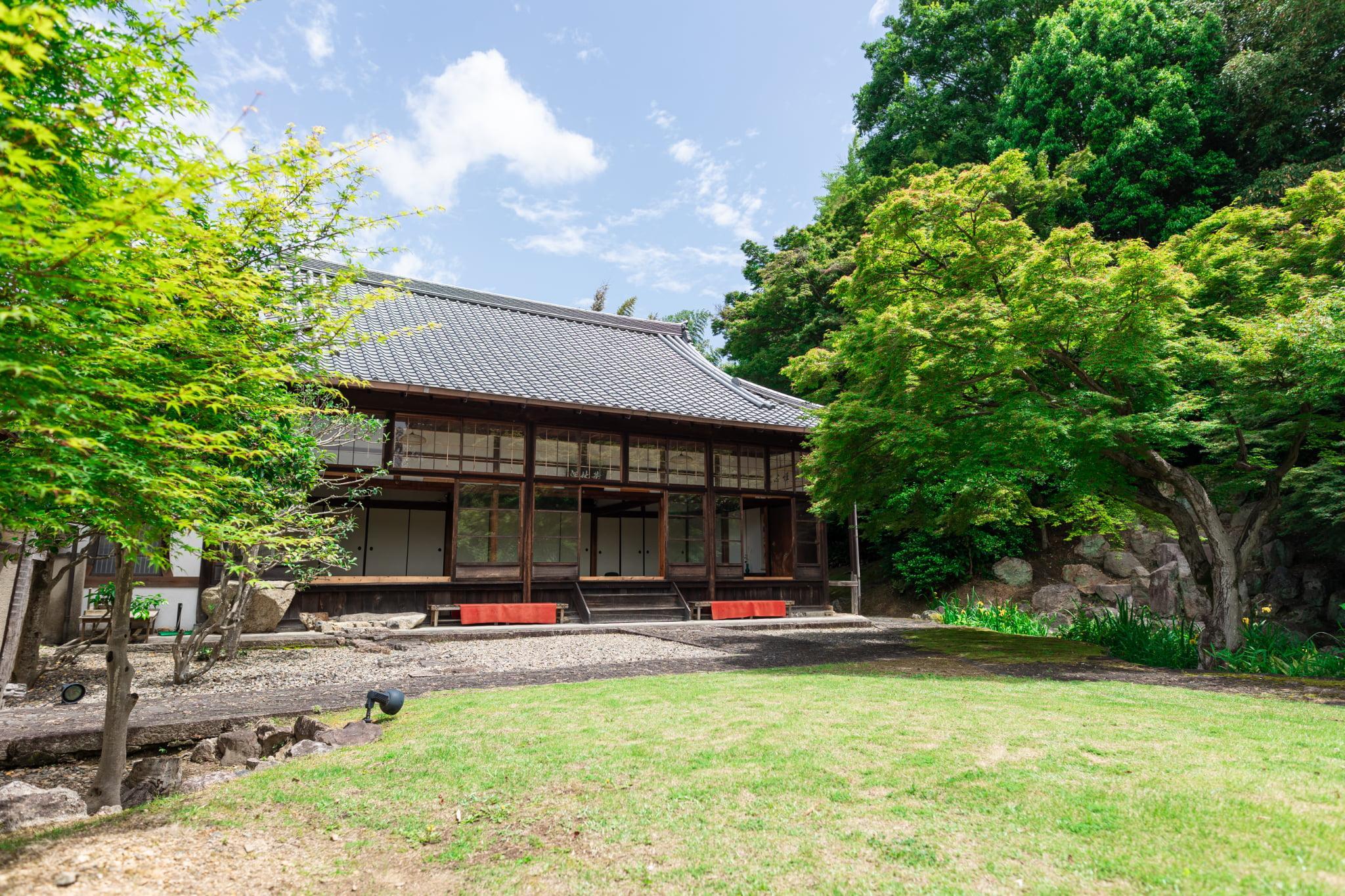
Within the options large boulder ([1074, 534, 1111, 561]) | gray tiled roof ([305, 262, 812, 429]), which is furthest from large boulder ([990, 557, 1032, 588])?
gray tiled roof ([305, 262, 812, 429])

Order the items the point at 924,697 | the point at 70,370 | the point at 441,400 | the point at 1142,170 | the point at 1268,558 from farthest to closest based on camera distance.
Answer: the point at 1142,170 < the point at 1268,558 < the point at 441,400 < the point at 924,697 < the point at 70,370

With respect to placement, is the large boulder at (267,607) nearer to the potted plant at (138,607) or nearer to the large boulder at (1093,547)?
the potted plant at (138,607)

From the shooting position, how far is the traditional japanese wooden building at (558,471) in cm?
1229

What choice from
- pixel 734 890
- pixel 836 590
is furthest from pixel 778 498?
pixel 734 890

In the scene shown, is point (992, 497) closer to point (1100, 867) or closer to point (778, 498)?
point (778, 498)

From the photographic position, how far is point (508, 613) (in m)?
12.5

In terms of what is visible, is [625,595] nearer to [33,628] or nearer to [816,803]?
[33,628]

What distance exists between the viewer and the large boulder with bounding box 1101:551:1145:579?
17.0m

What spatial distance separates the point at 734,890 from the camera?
2.57 m

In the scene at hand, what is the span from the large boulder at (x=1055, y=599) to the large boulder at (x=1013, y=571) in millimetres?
730

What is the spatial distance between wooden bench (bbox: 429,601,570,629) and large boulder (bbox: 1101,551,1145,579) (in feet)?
44.2

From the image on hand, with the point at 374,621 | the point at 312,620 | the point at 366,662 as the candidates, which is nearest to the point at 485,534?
the point at 374,621

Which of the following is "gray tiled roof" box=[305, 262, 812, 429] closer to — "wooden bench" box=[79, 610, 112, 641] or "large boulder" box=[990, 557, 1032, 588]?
Answer: "wooden bench" box=[79, 610, 112, 641]

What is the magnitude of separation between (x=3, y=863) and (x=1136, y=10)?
24791 millimetres
